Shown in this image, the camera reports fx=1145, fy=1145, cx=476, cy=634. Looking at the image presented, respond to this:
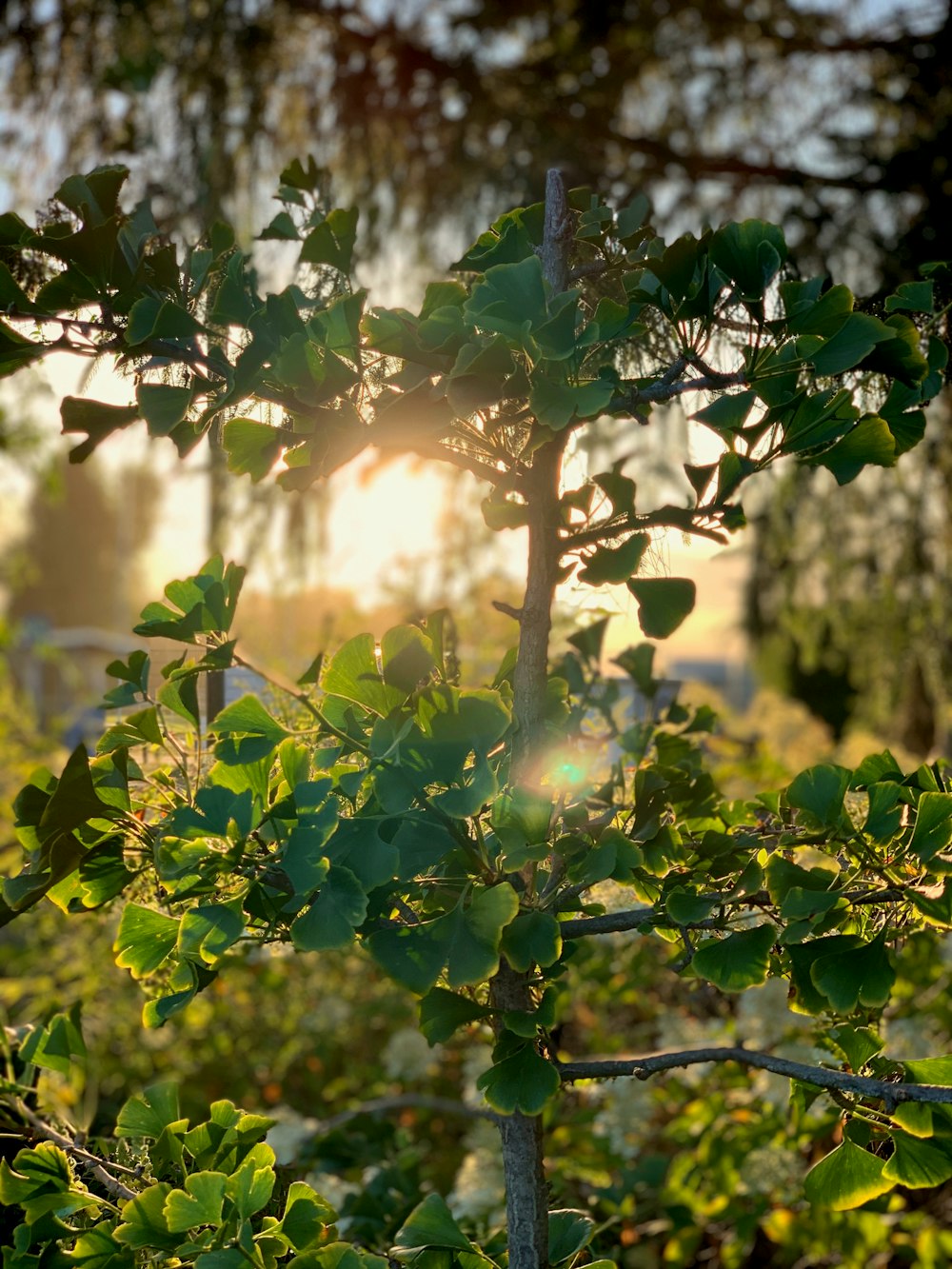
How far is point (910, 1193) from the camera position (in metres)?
1.99

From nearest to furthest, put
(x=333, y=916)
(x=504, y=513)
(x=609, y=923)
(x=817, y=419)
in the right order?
(x=333, y=916), (x=817, y=419), (x=609, y=923), (x=504, y=513)

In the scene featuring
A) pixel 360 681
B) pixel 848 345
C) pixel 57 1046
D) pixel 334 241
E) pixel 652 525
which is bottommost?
pixel 57 1046

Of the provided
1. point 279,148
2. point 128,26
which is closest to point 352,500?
point 279,148

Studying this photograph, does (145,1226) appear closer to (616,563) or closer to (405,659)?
(405,659)

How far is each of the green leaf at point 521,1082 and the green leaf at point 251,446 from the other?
445mm

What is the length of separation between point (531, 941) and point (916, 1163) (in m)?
0.30

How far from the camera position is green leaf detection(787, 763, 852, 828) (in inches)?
29.9

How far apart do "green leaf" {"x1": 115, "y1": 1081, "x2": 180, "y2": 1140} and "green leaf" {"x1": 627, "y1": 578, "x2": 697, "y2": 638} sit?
0.54 m

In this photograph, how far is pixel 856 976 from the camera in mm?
711

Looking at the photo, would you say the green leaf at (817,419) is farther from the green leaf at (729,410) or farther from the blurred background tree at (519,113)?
the blurred background tree at (519,113)

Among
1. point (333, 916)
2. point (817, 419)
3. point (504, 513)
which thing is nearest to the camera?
point (333, 916)

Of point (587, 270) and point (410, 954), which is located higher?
point (587, 270)

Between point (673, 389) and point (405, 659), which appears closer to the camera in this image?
point (405, 659)

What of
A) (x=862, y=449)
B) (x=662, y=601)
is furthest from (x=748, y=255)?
(x=662, y=601)
